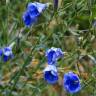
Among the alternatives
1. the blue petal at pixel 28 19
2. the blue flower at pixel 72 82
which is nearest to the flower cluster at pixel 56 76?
the blue flower at pixel 72 82

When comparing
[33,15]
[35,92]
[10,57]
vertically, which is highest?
[33,15]

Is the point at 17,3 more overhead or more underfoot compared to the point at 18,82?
more overhead

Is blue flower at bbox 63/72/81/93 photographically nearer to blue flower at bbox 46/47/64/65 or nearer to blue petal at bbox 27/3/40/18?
blue flower at bbox 46/47/64/65

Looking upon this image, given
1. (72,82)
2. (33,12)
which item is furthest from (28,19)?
(72,82)

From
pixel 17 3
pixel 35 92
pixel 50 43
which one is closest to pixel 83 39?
pixel 50 43

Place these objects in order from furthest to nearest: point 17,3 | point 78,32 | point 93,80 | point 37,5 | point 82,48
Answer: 1. point 17,3
2. point 78,32
3. point 82,48
4. point 37,5
5. point 93,80

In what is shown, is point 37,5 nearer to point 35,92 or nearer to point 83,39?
point 83,39

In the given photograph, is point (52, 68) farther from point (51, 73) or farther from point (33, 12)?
point (33, 12)
